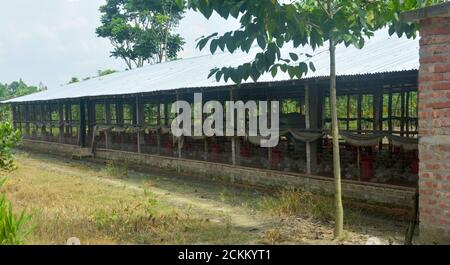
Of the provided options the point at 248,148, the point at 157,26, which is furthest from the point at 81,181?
the point at 157,26

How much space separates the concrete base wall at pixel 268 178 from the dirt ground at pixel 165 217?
1.92 feet

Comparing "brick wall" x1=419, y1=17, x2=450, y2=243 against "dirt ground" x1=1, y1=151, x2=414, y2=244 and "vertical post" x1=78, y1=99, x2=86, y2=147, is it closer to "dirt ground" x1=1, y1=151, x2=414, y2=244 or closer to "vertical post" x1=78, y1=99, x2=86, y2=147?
"dirt ground" x1=1, y1=151, x2=414, y2=244

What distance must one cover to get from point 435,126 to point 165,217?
4.83 metres

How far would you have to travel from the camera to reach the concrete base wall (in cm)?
962

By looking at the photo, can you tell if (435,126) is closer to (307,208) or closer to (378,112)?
(307,208)

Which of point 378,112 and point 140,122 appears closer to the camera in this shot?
point 378,112

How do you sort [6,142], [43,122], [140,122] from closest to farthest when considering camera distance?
1. [6,142]
2. [140,122]
3. [43,122]

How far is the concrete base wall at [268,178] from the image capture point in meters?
9.62

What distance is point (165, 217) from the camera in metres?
8.51

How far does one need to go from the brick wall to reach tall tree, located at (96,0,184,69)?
33.7m

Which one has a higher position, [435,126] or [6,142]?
[435,126]

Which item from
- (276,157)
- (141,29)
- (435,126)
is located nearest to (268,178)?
(276,157)

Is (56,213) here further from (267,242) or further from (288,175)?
(288,175)
